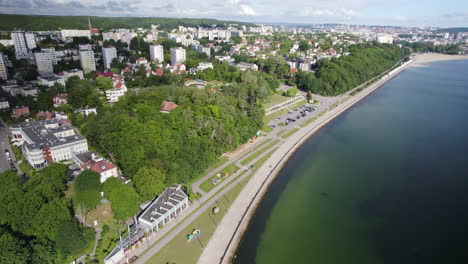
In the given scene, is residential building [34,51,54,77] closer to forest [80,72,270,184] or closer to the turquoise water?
forest [80,72,270,184]

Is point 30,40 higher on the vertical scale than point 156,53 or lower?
higher

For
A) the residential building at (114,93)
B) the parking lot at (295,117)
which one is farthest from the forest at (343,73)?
the residential building at (114,93)

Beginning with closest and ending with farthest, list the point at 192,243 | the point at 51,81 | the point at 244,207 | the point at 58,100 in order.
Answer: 1. the point at 192,243
2. the point at 244,207
3. the point at 58,100
4. the point at 51,81

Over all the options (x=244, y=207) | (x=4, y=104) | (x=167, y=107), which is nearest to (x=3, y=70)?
(x=4, y=104)

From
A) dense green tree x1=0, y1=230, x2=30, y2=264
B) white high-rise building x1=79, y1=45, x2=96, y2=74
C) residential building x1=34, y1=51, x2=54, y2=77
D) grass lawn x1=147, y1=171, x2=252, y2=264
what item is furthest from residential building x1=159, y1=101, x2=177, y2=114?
white high-rise building x1=79, y1=45, x2=96, y2=74

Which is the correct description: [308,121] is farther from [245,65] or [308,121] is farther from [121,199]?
[245,65]

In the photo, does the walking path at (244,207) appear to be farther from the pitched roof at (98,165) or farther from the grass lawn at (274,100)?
the pitched roof at (98,165)

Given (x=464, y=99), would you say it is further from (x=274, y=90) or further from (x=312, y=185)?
(x=312, y=185)
